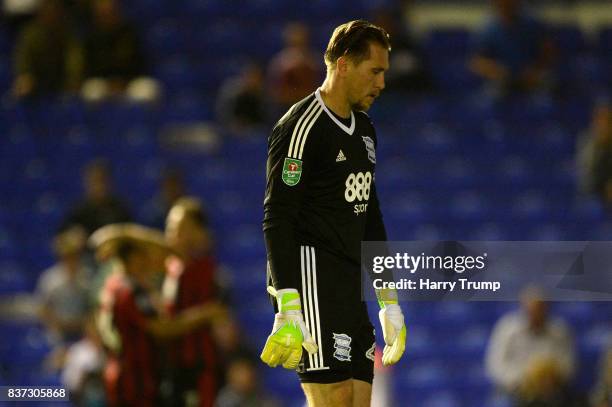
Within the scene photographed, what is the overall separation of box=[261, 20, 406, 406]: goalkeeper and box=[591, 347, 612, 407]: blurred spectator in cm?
453

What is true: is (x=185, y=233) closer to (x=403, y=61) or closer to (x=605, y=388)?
(x=605, y=388)

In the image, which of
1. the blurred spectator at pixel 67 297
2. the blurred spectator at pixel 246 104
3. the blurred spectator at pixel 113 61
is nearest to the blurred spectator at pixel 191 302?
the blurred spectator at pixel 67 297

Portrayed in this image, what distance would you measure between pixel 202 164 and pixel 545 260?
11.1ft

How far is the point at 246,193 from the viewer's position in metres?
10.9

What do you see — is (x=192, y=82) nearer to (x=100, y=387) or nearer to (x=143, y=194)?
(x=143, y=194)

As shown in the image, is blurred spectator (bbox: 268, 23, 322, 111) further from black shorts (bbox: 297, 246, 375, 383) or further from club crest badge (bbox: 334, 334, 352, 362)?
club crest badge (bbox: 334, 334, 352, 362)

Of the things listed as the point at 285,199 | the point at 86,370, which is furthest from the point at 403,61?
the point at 285,199

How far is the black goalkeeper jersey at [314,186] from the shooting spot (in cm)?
421

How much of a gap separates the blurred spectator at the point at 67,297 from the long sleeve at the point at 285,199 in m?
5.61

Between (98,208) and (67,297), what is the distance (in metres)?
0.83

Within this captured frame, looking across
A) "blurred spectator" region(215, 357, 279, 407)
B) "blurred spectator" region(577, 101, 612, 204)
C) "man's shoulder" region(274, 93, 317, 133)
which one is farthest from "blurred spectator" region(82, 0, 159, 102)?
"man's shoulder" region(274, 93, 317, 133)

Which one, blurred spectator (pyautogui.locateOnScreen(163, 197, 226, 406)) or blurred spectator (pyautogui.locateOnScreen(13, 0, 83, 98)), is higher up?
blurred spectator (pyautogui.locateOnScreen(13, 0, 83, 98))

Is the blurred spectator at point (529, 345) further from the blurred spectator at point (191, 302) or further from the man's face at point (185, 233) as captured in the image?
the man's face at point (185, 233)

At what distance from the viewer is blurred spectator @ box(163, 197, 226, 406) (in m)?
6.63
